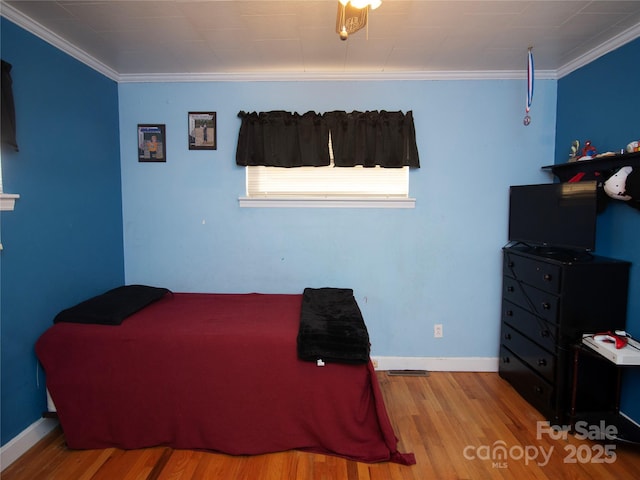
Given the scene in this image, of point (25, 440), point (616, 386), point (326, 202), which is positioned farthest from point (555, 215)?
point (25, 440)

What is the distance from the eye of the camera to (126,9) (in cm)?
184

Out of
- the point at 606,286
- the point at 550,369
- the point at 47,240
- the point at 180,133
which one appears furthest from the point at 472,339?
the point at 47,240

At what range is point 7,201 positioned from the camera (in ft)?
5.88

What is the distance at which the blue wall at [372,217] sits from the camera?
2.71m

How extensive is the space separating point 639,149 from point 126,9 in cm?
304

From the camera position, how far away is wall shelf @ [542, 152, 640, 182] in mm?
1979

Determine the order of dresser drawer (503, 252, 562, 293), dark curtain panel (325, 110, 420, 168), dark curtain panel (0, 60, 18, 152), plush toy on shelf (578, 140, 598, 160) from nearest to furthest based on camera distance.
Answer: dark curtain panel (0, 60, 18, 152) → dresser drawer (503, 252, 562, 293) → plush toy on shelf (578, 140, 598, 160) → dark curtain panel (325, 110, 420, 168)

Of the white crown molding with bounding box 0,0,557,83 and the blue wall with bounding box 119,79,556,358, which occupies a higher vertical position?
the white crown molding with bounding box 0,0,557,83

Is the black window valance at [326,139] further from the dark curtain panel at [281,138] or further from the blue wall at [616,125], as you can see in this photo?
the blue wall at [616,125]

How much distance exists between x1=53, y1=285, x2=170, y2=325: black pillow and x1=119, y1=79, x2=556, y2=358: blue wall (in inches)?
Result: 15.6

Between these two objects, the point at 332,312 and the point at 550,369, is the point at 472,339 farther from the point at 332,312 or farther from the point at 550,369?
the point at 332,312

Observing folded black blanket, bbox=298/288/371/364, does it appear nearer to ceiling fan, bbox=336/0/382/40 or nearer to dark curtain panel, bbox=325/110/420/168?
dark curtain panel, bbox=325/110/420/168

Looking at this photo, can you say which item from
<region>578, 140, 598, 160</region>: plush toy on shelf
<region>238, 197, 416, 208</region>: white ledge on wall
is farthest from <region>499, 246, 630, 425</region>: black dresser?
<region>238, 197, 416, 208</region>: white ledge on wall

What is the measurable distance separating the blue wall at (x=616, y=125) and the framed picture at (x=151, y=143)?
3.26 m
